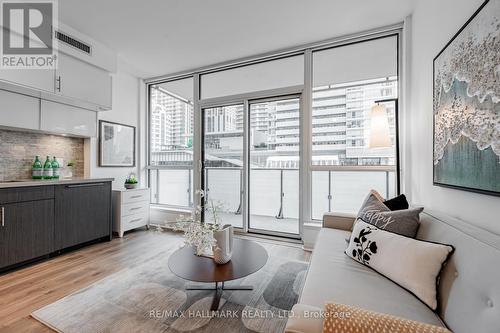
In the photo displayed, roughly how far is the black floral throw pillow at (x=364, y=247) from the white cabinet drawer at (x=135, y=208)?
10.4 ft

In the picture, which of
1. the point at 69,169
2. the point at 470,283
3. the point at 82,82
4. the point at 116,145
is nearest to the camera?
the point at 470,283

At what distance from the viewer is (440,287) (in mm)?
1057

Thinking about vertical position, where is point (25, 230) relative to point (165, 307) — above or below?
above

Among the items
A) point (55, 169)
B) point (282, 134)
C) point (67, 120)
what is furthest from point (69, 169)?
point (282, 134)

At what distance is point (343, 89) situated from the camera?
301cm

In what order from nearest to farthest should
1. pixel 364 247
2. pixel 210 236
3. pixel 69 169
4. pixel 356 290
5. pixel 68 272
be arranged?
pixel 356 290
pixel 364 247
pixel 210 236
pixel 68 272
pixel 69 169

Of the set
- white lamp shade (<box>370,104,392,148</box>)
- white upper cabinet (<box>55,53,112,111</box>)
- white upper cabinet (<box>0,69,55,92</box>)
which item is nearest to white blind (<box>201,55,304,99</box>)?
white lamp shade (<box>370,104,392,148</box>)

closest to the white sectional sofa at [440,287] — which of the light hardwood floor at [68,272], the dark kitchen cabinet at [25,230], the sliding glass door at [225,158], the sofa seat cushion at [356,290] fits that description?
the sofa seat cushion at [356,290]

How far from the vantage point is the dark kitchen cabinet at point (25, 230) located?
2.17 m

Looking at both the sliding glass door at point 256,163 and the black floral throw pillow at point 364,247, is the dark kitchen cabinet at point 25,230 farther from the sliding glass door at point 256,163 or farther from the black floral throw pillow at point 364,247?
the black floral throw pillow at point 364,247

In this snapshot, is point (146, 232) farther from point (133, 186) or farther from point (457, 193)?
point (457, 193)

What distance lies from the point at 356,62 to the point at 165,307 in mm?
3410

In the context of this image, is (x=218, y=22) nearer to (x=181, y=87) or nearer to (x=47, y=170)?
(x=181, y=87)

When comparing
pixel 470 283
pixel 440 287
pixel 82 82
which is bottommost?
pixel 440 287
